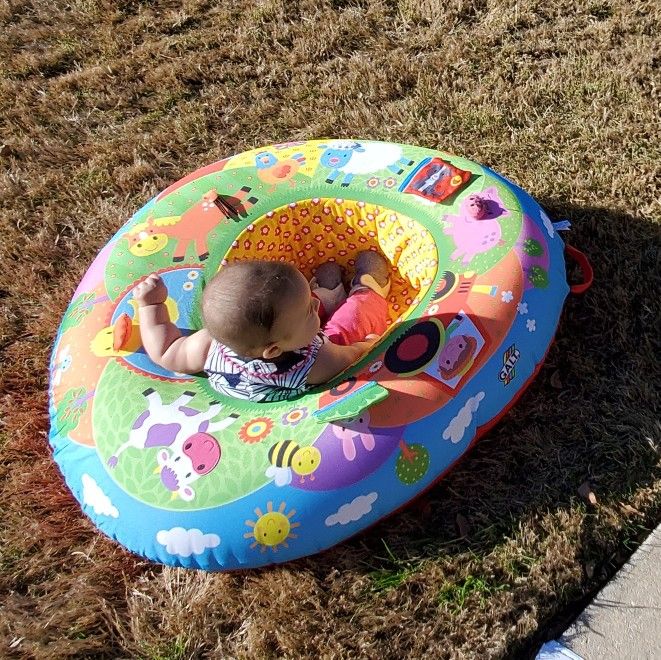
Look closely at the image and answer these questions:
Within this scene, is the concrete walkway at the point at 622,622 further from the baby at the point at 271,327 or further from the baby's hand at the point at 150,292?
the baby's hand at the point at 150,292

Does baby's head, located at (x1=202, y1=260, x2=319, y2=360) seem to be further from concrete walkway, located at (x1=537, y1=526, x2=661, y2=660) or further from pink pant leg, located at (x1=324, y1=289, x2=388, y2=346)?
concrete walkway, located at (x1=537, y1=526, x2=661, y2=660)

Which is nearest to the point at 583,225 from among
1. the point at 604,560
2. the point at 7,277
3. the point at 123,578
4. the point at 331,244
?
the point at 331,244

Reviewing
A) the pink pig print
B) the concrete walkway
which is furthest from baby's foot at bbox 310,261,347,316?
the concrete walkway

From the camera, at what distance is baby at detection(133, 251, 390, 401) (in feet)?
7.68

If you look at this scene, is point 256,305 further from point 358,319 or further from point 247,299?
point 358,319

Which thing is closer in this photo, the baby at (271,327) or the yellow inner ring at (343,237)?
the baby at (271,327)

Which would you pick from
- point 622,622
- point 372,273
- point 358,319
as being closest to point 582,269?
point 372,273

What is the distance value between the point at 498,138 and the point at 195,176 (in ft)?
5.57

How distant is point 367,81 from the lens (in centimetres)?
453

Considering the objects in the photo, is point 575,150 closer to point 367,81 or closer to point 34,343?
point 367,81

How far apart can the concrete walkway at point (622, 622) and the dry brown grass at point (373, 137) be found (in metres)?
0.07

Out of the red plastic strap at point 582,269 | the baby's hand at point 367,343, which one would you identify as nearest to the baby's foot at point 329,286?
the baby's hand at point 367,343

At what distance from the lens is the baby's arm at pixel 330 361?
8.82ft

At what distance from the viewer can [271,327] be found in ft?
7.78
